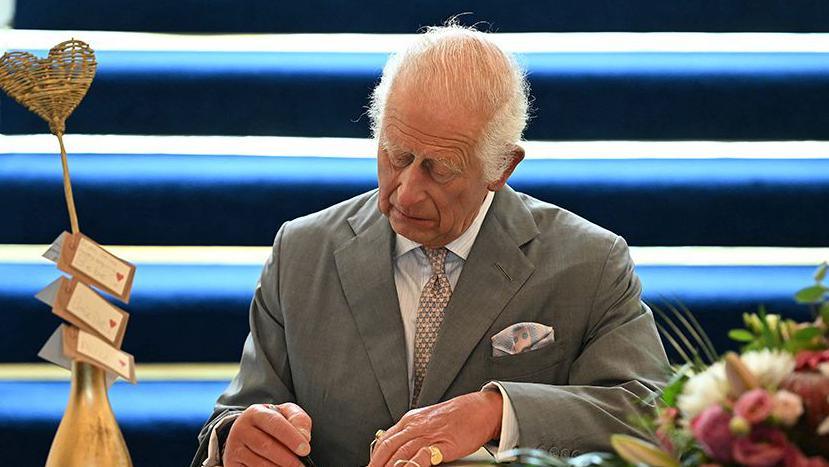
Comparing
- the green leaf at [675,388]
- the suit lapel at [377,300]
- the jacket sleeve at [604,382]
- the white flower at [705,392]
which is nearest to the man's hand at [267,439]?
the suit lapel at [377,300]

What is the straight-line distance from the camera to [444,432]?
88.0 inches

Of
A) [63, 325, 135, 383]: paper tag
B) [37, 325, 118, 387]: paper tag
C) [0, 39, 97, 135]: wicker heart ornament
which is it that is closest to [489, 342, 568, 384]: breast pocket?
[63, 325, 135, 383]: paper tag

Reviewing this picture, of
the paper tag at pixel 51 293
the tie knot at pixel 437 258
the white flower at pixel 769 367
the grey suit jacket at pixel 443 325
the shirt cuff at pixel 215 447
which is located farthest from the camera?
the tie knot at pixel 437 258

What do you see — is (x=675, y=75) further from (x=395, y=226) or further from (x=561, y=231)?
(x=395, y=226)

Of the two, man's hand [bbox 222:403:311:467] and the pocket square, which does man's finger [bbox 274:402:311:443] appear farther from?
the pocket square

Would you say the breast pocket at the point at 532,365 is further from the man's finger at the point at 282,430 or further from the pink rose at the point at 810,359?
the pink rose at the point at 810,359

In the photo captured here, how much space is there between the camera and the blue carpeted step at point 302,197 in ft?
11.6

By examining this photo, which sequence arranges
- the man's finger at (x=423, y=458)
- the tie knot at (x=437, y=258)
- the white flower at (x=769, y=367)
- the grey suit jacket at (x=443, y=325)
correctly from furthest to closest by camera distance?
the tie knot at (x=437, y=258)
the grey suit jacket at (x=443, y=325)
the man's finger at (x=423, y=458)
the white flower at (x=769, y=367)

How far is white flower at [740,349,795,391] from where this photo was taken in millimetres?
1460

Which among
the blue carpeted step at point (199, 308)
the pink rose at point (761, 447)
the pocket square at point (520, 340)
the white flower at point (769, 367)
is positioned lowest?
the blue carpeted step at point (199, 308)

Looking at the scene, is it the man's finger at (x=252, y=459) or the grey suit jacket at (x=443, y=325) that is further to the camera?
the grey suit jacket at (x=443, y=325)

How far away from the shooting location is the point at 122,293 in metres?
2.37

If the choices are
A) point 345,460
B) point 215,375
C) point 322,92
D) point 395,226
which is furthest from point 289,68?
point 345,460

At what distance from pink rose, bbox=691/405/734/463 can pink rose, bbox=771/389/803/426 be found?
52 millimetres
